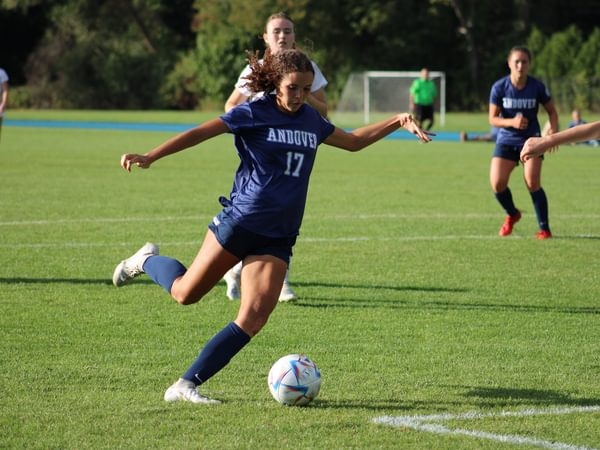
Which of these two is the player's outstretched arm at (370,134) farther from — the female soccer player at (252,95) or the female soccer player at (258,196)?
the female soccer player at (252,95)

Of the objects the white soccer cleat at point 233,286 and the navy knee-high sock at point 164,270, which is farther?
the white soccer cleat at point 233,286

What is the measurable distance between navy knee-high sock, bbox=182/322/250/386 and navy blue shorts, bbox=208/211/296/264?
0.41 m

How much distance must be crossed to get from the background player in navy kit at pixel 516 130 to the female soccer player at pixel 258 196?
22.8ft

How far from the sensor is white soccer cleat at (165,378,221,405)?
17.0ft

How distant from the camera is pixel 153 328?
708cm

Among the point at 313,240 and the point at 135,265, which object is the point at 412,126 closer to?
the point at 135,265

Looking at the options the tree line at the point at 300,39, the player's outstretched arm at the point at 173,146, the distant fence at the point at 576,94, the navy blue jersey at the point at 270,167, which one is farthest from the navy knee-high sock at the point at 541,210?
the tree line at the point at 300,39

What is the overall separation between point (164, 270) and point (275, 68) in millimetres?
1429

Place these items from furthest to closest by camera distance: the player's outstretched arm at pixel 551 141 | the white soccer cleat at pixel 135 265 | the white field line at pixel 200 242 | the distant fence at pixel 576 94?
the distant fence at pixel 576 94 → the white field line at pixel 200 242 → the white soccer cleat at pixel 135 265 → the player's outstretched arm at pixel 551 141

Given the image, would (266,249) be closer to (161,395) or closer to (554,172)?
(161,395)

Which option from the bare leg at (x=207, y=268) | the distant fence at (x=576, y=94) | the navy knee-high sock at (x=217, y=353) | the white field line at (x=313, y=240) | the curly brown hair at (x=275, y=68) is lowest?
the distant fence at (x=576, y=94)

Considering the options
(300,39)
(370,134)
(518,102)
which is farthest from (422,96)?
(370,134)

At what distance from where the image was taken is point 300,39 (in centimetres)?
5550

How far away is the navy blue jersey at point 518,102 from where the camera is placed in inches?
476
